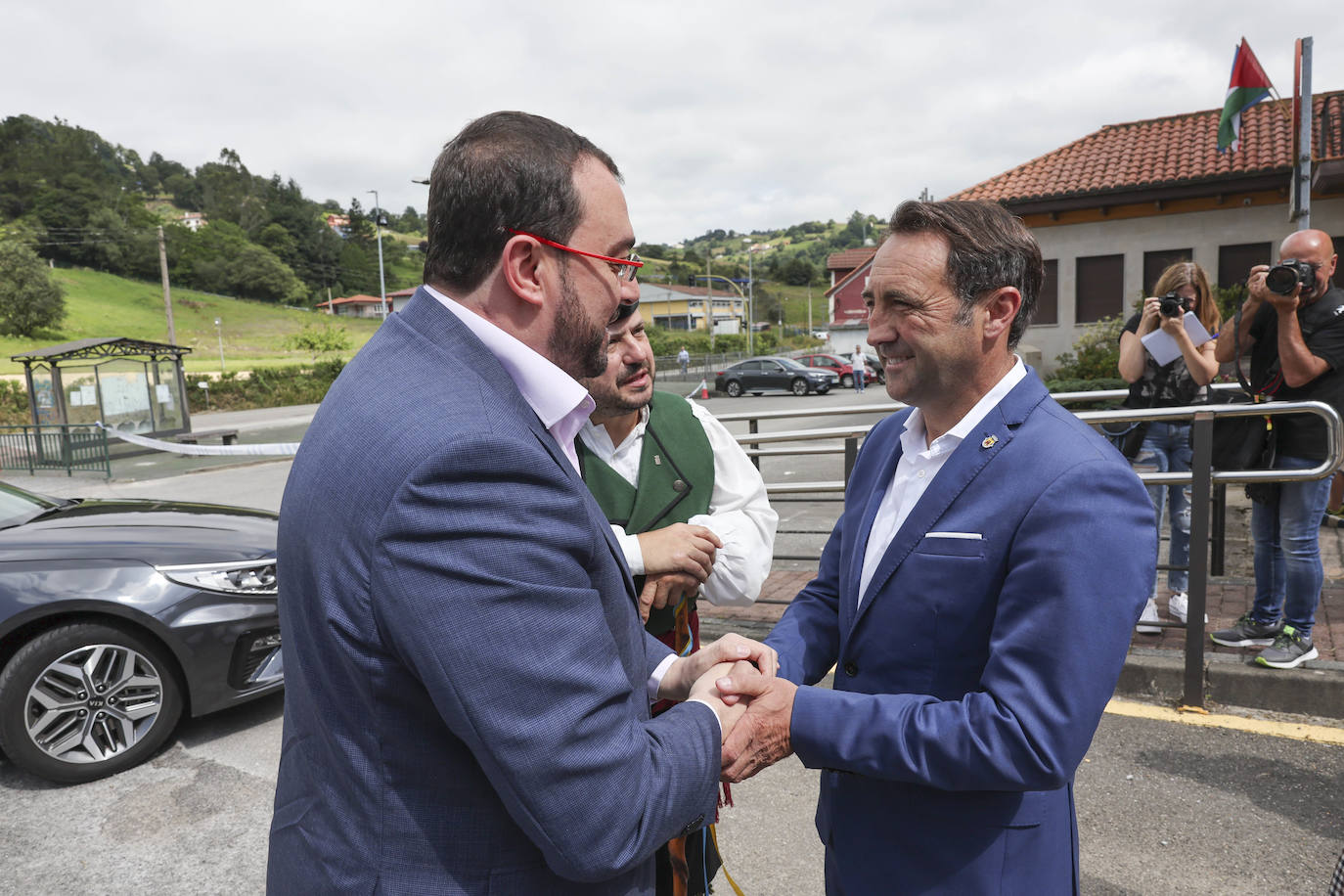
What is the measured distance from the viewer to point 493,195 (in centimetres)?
131

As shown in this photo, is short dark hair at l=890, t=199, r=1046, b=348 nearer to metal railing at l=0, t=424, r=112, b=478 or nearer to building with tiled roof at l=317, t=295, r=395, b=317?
metal railing at l=0, t=424, r=112, b=478

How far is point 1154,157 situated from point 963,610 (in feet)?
74.5

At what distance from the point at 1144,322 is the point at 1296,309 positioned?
2.89 ft

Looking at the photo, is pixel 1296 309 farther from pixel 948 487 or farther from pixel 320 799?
pixel 320 799

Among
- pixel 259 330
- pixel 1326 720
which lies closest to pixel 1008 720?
pixel 1326 720

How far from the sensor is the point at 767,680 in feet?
5.32

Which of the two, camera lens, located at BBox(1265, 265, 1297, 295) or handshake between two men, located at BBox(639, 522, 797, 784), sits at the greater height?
camera lens, located at BBox(1265, 265, 1297, 295)

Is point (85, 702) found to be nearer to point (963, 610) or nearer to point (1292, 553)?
point (963, 610)

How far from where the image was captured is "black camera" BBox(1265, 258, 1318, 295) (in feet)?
13.4

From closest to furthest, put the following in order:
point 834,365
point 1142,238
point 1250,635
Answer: point 1250,635
point 1142,238
point 834,365

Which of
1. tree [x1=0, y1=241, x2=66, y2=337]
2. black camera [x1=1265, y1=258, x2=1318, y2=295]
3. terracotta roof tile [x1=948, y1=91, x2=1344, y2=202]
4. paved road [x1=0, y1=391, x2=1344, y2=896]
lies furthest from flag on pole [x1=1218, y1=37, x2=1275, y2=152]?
tree [x1=0, y1=241, x2=66, y2=337]

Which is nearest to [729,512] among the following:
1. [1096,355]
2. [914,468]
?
[914,468]

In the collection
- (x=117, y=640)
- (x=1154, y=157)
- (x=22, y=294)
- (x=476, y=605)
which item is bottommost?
(x=117, y=640)

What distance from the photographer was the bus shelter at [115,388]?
2122 centimetres
